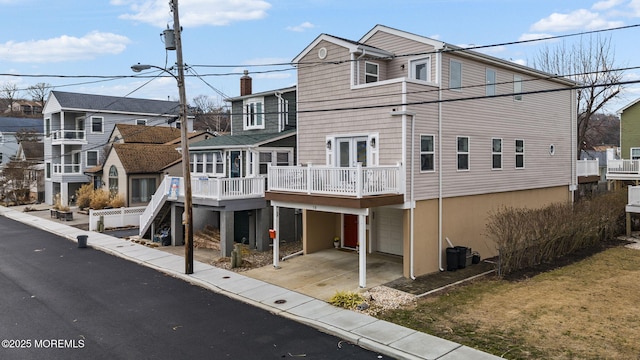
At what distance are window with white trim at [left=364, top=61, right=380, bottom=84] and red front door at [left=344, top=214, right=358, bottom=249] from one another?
18.6 ft

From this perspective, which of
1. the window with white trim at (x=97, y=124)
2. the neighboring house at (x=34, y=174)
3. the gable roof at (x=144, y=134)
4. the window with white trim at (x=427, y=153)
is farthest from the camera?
the neighboring house at (x=34, y=174)

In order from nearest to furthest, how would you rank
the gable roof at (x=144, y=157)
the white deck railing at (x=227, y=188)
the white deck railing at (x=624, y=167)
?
the white deck railing at (x=227, y=188)
the white deck railing at (x=624, y=167)
the gable roof at (x=144, y=157)

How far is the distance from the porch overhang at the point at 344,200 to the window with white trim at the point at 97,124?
30928 millimetres

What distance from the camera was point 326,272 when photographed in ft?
50.5

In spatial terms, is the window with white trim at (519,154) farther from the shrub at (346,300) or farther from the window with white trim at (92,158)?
the window with white trim at (92,158)

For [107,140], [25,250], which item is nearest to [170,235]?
[25,250]

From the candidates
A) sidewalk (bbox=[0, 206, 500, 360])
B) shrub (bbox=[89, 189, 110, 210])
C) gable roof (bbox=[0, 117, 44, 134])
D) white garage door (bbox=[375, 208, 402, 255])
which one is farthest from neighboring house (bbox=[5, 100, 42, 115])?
white garage door (bbox=[375, 208, 402, 255])

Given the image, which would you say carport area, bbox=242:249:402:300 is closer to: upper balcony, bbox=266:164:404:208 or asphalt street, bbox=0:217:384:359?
asphalt street, bbox=0:217:384:359

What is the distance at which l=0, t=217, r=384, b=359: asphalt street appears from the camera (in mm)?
9094

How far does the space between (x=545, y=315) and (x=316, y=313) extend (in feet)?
18.4

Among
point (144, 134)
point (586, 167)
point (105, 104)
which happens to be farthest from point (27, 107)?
point (586, 167)

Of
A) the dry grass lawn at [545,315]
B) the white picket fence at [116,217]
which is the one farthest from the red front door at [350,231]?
the white picket fence at [116,217]

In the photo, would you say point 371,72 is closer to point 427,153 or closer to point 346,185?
point 427,153

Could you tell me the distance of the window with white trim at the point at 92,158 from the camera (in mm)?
39438
